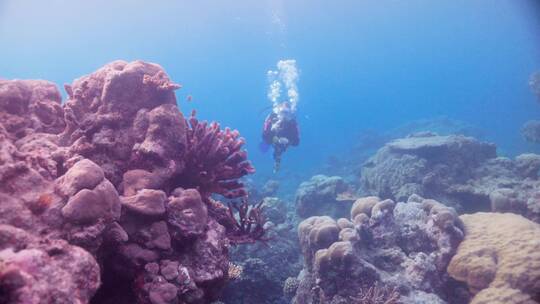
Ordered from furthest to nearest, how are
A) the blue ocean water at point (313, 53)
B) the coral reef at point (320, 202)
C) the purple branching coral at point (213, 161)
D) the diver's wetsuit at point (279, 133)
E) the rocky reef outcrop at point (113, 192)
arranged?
the blue ocean water at point (313, 53) < the coral reef at point (320, 202) < the diver's wetsuit at point (279, 133) < the purple branching coral at point (213, 161) < the rocky reef outcrop at point (113, 192)

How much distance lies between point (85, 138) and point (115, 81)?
2.83ft

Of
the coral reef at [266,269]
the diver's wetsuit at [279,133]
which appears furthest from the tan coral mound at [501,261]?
the diver's wetsuit at [279,133]

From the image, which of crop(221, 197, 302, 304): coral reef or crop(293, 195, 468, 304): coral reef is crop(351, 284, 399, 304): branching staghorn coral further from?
crop(221, 197, 302, 304): coral reef

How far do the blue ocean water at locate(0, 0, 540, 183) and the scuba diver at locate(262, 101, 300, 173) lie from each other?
1121 centimetres

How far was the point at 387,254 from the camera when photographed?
704 centimetres

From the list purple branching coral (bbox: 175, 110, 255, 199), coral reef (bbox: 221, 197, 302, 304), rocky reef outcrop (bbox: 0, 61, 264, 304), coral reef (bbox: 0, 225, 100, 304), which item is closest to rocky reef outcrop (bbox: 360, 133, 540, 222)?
coral reef (bbox: 221, 197, 302, 304)

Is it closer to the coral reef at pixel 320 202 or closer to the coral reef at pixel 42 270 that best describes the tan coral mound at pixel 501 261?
the coral reef at pixel 42 270

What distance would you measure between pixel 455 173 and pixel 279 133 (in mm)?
6785

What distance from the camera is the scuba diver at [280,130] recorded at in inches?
475

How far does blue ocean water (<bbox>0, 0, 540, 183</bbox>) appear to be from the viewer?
6544cm

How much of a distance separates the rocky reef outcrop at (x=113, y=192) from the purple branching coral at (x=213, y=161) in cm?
2

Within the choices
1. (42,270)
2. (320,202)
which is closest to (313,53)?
(320,202)

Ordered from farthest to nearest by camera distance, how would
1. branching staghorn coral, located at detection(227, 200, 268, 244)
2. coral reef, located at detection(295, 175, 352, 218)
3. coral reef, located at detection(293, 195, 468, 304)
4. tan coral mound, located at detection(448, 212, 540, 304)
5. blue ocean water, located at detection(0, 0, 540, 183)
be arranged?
blue ocean water, located at detection(0, 0, 540, 183) < coral reef, located at detection(295, 175, 352, 218) < coral reef, located at detection(293, 195, 468, 304) < tan coral mound, located at detection(448, 212, 540, 304) < branching staghorn coral, located at detection(227, 200, 268, 244)

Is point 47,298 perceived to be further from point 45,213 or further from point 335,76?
point 335,76
